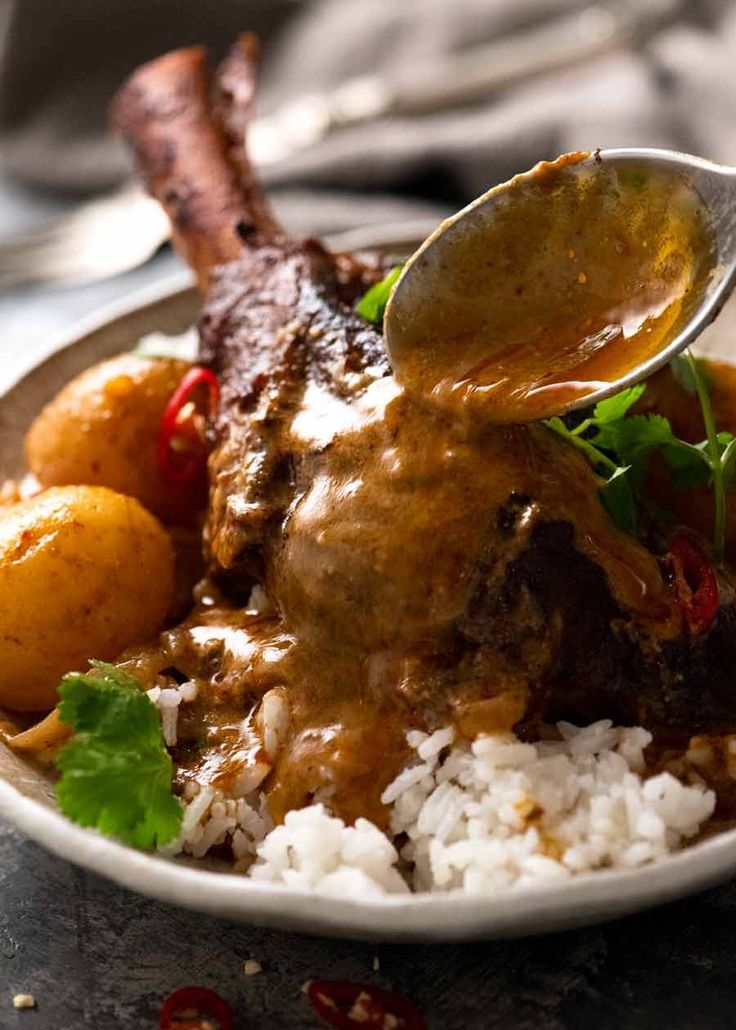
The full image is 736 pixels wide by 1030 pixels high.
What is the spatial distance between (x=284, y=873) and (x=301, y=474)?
963 mm

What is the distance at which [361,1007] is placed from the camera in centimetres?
289

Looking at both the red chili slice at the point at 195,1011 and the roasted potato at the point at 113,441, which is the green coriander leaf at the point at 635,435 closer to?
the roasted potato at the point at 113,441

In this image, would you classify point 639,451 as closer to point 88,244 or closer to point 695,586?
point 695,586

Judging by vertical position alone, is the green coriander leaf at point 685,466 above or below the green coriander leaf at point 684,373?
below

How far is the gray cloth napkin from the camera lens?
6.88 m

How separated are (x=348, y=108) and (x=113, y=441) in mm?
3890

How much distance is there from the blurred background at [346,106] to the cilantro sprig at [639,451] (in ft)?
11.0

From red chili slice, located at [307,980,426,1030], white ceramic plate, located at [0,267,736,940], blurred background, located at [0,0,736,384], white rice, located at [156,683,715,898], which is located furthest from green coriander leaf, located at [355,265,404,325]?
blurred background, located at [0,0,736,384]

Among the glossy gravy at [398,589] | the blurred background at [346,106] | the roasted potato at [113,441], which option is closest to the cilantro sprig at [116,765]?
the glossy gravy at [398,589]

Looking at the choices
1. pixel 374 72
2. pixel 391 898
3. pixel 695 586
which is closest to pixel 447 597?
pixel 695 586

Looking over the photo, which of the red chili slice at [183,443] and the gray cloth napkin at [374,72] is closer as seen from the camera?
the red chili slice at [183,443]

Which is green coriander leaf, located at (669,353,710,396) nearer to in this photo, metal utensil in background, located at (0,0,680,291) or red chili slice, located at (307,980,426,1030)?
red chili slice, located at (307,980,426,1030)

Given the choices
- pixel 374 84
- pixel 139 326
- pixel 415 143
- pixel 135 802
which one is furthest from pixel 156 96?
pixel 135 802

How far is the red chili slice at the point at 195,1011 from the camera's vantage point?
290cm
